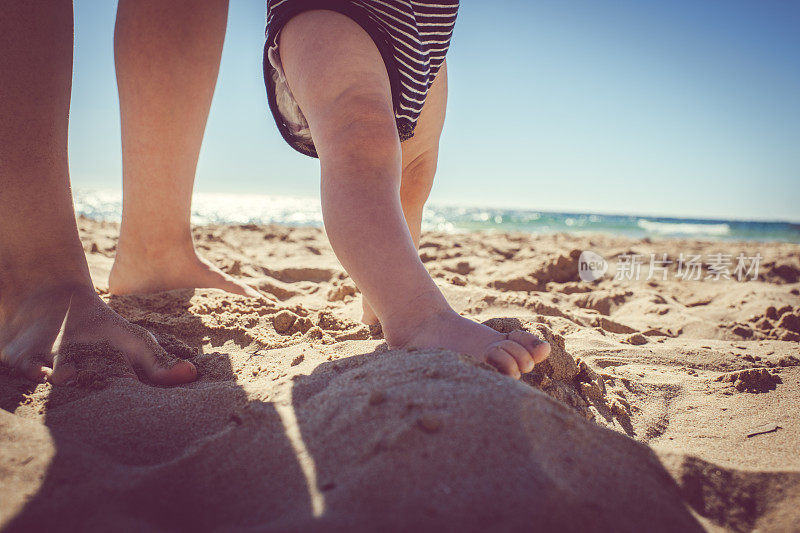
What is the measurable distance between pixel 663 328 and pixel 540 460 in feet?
5.27

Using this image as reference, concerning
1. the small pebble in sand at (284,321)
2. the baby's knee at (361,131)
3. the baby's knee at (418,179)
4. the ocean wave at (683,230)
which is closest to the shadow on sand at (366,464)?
the baby's knee at (361,131)

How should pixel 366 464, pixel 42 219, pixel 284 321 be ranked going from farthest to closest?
pixel 284 321 → pixel 42 219 → pixel 366 464

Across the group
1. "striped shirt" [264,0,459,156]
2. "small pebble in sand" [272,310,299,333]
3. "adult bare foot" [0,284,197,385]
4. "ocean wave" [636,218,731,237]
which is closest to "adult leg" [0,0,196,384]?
"adult bare foot" [0,284,197,385]

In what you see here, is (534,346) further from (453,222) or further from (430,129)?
(453,222)

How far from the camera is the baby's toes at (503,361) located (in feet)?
2.56

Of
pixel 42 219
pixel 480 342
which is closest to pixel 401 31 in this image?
pixel 480 342

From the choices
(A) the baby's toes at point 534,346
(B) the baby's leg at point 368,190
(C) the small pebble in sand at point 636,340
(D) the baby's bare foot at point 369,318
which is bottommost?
(C) the small pebble in sand at point 636,340

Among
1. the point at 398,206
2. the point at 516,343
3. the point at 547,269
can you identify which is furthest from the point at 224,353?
the point at 547,269

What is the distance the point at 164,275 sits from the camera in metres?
1.64

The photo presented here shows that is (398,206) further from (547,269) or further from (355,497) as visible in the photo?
(547,269)

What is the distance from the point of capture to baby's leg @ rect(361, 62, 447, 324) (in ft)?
4.78

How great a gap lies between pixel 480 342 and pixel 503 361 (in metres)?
0.06

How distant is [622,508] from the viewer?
1.65 feet

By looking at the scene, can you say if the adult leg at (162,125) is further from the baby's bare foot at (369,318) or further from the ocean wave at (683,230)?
the ocean wave at (683,230)
